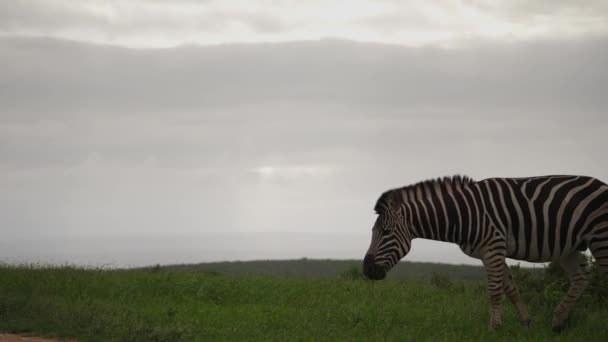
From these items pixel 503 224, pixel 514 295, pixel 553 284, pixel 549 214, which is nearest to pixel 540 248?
pixel 549 214

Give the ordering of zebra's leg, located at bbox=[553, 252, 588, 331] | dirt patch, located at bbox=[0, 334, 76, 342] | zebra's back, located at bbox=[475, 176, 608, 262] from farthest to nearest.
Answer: zebra's leg, located at bbox=[553, 252, 588, 331] → zebra's back, located at bbox=[475, 176, 608, 262] → dirt patch, located at bbox=[0, 334, 76, 342]

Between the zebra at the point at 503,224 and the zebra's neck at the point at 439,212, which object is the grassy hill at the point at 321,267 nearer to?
the zebra at the point at 503,224

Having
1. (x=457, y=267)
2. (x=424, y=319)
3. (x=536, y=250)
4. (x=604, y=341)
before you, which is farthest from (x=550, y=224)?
(x=457, y=267)

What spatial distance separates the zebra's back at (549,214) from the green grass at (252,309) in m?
1.57

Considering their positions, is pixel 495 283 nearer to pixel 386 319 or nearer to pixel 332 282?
pixel 386 319

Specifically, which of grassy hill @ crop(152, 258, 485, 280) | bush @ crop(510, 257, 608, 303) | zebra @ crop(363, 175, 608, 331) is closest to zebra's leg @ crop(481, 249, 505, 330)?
zebra @ crop(363, 175, 608, 331)

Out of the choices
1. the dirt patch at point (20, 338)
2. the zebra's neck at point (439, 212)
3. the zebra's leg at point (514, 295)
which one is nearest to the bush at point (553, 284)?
the zebra's leg at point (514, 295)

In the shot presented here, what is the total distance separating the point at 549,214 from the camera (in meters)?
11.7

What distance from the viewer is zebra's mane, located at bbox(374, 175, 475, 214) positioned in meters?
12.1

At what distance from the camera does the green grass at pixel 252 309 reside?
38.3 ft

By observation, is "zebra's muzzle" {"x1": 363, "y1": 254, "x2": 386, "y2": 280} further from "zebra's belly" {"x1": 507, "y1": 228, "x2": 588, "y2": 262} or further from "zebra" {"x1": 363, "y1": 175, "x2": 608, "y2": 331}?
"zebra's belly" {"x1": 507, "y1": 228, "x2": 588, "y2": 262}

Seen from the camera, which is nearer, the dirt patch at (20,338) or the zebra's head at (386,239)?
the dirt patch at (20,338)

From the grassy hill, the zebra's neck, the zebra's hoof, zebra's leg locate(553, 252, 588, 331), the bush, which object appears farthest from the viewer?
the grassy hill

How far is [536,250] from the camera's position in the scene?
11781 millimetres
